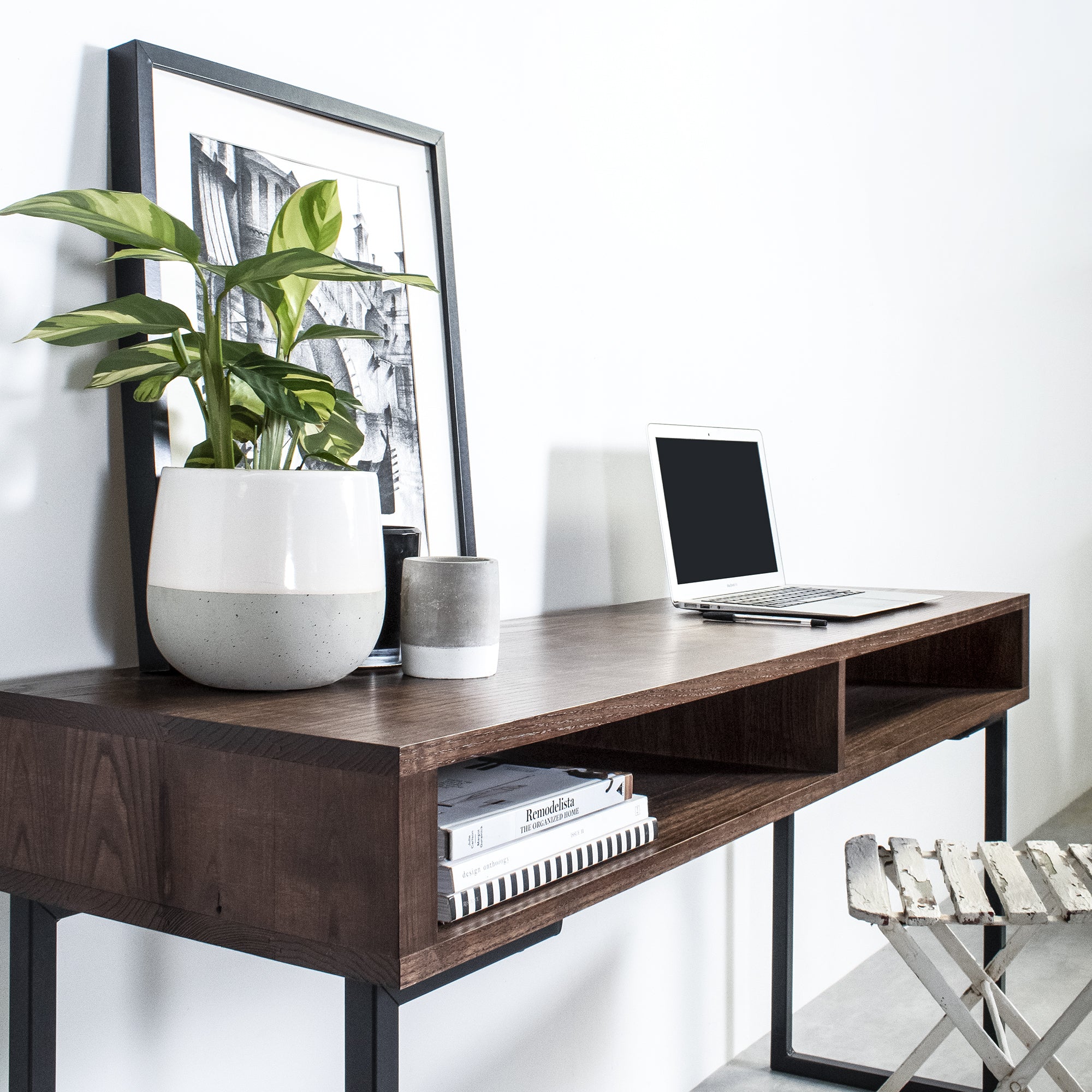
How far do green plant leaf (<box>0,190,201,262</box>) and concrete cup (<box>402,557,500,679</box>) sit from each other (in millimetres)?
340

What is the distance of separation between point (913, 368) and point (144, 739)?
2544 millimetres

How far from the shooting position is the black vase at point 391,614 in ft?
3.81

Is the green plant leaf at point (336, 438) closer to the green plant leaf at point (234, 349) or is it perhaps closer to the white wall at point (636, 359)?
the green plant leaf at point (234, 349)

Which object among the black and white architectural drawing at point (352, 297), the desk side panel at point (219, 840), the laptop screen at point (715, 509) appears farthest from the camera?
the laptop screen at point (715, 509)

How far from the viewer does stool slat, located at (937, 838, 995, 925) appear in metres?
1.55

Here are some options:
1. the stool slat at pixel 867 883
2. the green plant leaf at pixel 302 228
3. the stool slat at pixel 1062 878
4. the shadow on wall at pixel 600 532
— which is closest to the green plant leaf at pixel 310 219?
the green plant leaf at pixel 302 228

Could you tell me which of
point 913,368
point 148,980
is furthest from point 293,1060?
point 913,368

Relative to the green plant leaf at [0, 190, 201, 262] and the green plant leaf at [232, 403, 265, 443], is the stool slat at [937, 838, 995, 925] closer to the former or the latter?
Result: the green plant leaf at [232, 403, 265, 443]

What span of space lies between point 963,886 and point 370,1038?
1.09m

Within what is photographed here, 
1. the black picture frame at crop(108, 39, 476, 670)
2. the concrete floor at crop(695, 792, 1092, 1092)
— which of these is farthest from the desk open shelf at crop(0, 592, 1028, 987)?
the concrete floor at crop(695, 792, 1092, 1092)

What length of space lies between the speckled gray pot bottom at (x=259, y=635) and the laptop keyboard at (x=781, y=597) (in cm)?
86

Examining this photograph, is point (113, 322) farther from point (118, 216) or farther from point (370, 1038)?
point (370, 1038)

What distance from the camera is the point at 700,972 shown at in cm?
230

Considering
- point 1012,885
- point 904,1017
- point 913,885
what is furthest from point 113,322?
point 904,1017
